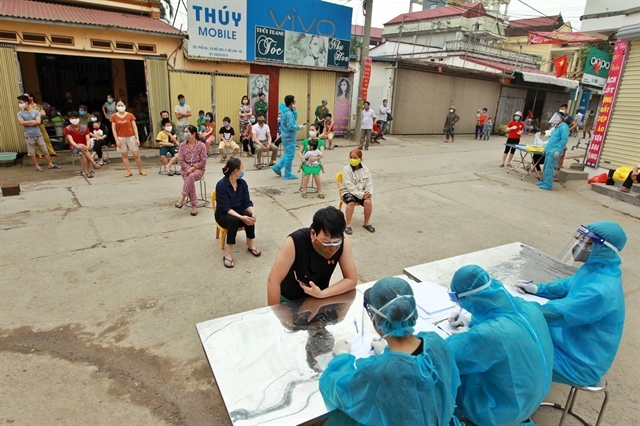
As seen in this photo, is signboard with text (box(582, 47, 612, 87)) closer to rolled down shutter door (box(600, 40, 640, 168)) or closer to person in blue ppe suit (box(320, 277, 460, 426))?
rolled down shutter door (box(600, 40, 640, 168))

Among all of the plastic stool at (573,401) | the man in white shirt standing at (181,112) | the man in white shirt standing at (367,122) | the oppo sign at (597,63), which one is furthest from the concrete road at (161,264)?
the man in white shirt standing at (367,122)

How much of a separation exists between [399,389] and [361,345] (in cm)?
80

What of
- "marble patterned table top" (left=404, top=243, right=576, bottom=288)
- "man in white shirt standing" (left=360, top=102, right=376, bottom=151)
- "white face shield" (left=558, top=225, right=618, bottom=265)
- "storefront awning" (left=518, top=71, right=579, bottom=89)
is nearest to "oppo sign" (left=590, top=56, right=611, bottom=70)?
"man in white shirt standing" (left=360, top=102, right=376, bottom=151)

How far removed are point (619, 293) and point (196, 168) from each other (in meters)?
5.91

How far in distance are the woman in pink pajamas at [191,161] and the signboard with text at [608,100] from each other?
31.6 ft

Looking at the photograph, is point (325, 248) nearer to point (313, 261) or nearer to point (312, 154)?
point (313, 261)

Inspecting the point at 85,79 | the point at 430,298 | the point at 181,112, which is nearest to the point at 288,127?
the point at 181,112

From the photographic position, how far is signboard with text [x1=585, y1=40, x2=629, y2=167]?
950 cm

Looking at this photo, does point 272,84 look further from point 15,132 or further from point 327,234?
point 327,234

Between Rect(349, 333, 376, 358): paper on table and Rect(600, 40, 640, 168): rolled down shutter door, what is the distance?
997 centimetres

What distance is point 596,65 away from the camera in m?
11.0

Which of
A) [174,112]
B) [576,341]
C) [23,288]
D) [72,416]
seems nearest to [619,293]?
[576,341]

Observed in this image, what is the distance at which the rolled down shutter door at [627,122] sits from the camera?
30.2 ft

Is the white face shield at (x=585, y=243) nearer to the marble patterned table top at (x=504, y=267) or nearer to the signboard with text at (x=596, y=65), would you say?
the marble patterned table top at (x=504, y=267)
